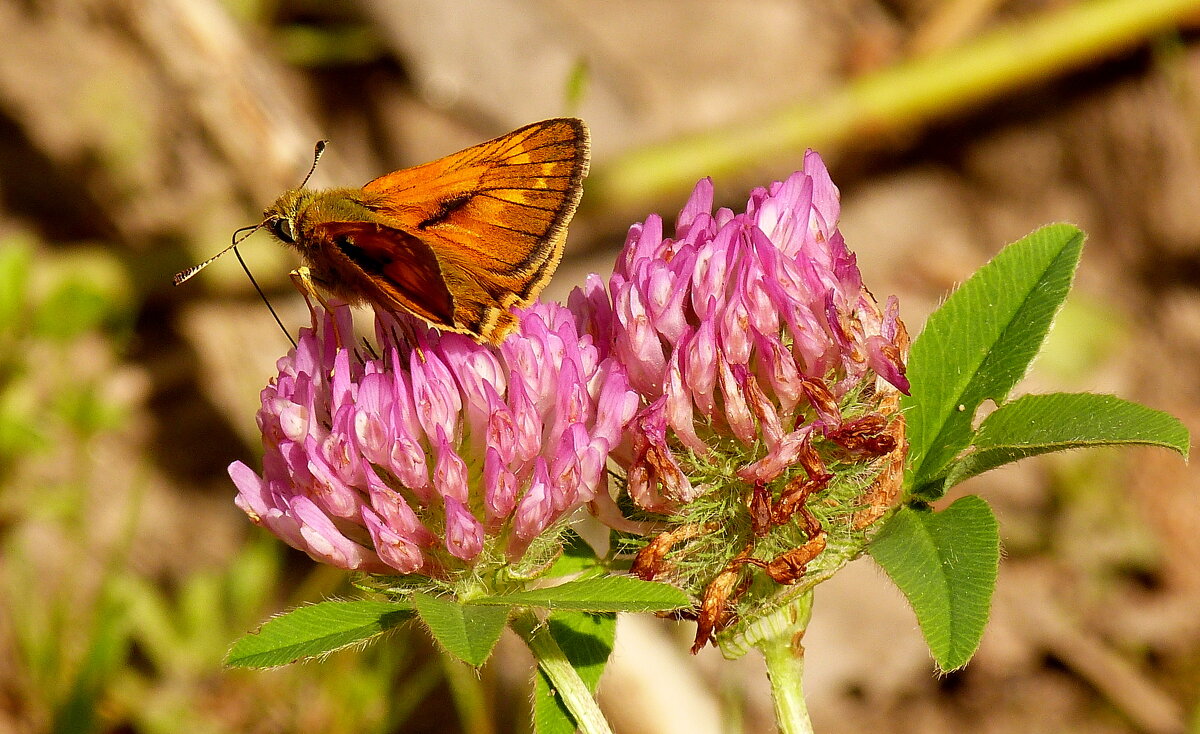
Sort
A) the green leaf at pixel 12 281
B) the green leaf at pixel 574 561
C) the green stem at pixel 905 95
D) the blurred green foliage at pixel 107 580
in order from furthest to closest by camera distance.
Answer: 1. the green stem at pixel 905 95
2. the green leaf at pixel 12 281
3. the blurred green foliage at pixel 107 580
4. the green leaf at pixel 574 561

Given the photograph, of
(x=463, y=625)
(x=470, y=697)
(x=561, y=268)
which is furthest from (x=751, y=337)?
(x=561, y=268)

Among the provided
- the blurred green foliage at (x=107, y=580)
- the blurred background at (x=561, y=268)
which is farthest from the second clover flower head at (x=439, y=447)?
the blurred green foliage at (x=107, y=580)

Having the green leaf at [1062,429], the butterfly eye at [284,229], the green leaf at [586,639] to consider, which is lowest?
the green leaf at [1062,429]

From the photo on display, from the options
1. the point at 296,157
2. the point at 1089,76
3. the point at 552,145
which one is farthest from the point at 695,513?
the point at 1089,76

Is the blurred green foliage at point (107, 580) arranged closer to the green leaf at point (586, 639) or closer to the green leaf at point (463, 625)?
the green leaf at point (586, 639)

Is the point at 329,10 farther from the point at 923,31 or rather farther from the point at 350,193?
the point at 350,193

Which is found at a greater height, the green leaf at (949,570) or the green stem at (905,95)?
the green stem at (905,95)

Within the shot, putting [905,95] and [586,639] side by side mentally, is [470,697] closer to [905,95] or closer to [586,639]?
[586,639]
